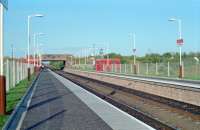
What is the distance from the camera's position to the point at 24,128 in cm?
1506

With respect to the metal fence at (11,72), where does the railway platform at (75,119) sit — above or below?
below

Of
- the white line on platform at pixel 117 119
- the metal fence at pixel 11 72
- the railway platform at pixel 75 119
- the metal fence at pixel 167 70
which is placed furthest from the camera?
the metal fence at pixel 167 70

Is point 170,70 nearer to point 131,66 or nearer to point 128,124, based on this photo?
point 131,66

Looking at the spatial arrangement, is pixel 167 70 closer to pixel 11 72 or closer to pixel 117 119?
pixel 11 72

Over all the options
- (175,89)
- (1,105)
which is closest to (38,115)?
(1,105)

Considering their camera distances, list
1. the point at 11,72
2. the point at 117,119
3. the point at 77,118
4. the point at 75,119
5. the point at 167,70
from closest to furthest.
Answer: the point at 117,119 < the point at 75,119 < the point at 77,118 < the point at 11,72 < the point at 167,70

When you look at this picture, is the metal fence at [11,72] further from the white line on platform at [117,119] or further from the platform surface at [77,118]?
the white line on platform at [117,119]

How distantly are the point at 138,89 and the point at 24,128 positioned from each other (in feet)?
91.1

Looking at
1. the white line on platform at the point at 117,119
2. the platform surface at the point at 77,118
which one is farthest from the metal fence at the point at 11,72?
the white line on platform at the point at 117,119

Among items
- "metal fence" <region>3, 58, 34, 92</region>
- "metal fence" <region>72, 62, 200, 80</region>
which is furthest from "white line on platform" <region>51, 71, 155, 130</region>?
"metal fence" <region>72, 62, 200, 80</region>

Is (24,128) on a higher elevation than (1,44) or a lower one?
lower

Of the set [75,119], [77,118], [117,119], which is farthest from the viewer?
[77,118]

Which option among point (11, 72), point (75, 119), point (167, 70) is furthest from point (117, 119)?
point (167, 70)

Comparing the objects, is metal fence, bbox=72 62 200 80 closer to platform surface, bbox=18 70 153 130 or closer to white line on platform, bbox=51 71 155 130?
white line on platform, bbox=51 71 155 130
